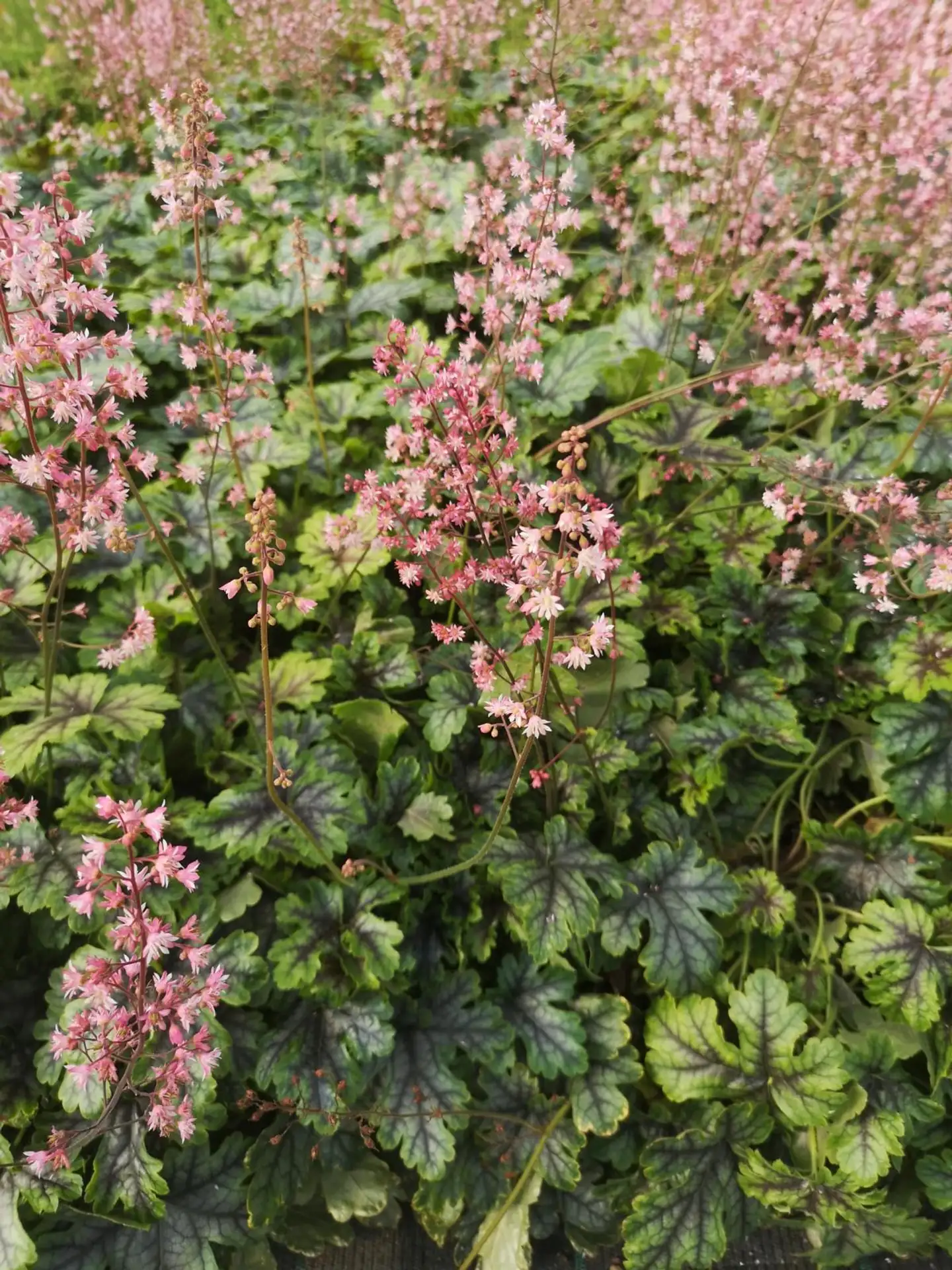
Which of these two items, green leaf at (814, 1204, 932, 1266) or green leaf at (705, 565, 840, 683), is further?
green leaf at (705, 565, 840, 683)

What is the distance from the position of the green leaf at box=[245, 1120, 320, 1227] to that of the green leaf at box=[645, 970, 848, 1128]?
0.78 m

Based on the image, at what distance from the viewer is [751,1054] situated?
178cm

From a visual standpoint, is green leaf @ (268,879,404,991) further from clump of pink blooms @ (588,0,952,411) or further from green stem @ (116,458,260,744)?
clump of pink blooms @ (588,0,952,411)

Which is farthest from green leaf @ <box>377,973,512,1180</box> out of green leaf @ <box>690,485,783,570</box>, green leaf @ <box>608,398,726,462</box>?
green leaf @ <box>608,398,726,462</box>

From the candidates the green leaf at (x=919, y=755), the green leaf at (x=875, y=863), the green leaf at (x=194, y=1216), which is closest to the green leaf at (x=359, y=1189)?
the green leaf at (x=194, y=1216)

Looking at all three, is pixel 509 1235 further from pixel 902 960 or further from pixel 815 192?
pixel 815 192

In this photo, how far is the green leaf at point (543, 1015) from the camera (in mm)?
1810

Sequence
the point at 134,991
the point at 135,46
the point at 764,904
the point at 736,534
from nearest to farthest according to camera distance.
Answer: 1. the point at 134,991
2. the point at 764,904
3. the point at 736,534
4. the point at 135,46

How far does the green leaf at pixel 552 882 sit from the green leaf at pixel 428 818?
0.44ft

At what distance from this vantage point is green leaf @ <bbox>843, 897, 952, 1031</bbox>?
A: 1.77m

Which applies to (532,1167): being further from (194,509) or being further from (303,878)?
(194,509)

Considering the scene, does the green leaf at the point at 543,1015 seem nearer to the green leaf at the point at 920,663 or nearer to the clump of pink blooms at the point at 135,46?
the green leaf at the point at 920,663

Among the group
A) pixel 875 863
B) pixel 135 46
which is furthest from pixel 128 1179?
pixel 135 46

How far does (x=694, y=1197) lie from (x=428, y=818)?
972 mm
